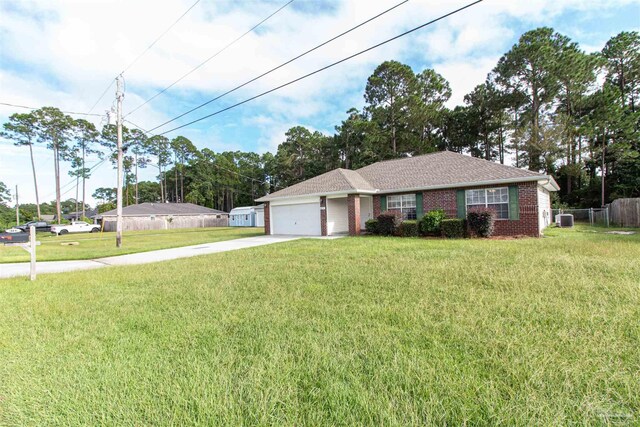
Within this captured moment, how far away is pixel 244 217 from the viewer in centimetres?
3953

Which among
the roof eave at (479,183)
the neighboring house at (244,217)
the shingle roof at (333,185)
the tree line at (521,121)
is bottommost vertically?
the neighboring house at (244,217)

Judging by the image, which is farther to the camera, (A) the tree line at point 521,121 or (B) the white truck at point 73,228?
(B) the white truck at point 73,228

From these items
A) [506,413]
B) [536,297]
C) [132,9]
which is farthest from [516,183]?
[132,9]

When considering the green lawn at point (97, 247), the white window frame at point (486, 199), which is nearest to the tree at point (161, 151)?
the green lawn at point (97, 247)

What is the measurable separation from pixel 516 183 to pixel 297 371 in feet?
45.1

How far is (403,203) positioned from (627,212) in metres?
13.2

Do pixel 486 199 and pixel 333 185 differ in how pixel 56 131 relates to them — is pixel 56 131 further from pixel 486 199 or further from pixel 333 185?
pixel 486 199

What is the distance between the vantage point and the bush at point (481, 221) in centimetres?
1207

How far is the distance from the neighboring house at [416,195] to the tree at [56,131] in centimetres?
3949

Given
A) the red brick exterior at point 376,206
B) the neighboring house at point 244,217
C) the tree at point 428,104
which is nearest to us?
the red brick exterior at point 376,206

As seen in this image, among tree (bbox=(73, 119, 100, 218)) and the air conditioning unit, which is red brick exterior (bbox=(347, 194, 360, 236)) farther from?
tree (bbox=(73, 119, 100, 218))

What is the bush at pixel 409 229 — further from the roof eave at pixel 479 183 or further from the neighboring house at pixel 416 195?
the roof eave at pixel 479 183

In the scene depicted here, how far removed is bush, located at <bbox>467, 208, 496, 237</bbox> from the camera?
12070 millimetres

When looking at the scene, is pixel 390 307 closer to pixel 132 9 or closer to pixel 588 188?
pixel 132 9
